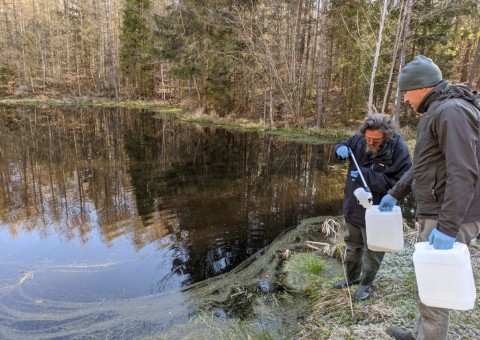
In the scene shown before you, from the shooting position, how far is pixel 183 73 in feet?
72.9

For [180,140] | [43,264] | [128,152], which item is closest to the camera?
[43,264]

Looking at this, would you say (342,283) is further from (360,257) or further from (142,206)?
(142,206)

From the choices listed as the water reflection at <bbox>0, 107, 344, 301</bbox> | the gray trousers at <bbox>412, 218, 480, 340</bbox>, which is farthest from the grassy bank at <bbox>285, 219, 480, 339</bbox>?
the water reflection at <bbox>0, 107, 344, 301</bbox>

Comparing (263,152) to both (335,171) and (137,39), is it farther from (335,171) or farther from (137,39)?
(137,39)

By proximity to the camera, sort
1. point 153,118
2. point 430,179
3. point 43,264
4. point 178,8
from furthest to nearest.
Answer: point 153,118
point 178,8
point 43,264
point 430,179

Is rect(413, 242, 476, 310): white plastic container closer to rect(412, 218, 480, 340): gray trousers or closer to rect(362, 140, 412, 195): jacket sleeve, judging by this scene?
rect(412, 218, 480, 340): gray trousers

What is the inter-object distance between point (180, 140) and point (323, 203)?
9.22 m

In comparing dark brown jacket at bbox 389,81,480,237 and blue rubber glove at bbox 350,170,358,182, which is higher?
dark brown jacket at bbox 389,81,480,237

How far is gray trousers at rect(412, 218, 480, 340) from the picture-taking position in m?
2.21

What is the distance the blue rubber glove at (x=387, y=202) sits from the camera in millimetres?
2939

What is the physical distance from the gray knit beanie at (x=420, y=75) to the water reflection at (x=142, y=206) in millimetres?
3551

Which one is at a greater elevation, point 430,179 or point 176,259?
point 430,179

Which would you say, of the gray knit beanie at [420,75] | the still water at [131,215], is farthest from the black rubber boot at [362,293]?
the gray knit beanie at [420,75]

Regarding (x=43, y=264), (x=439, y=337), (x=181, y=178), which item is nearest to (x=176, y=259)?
(x=43, y=264)
